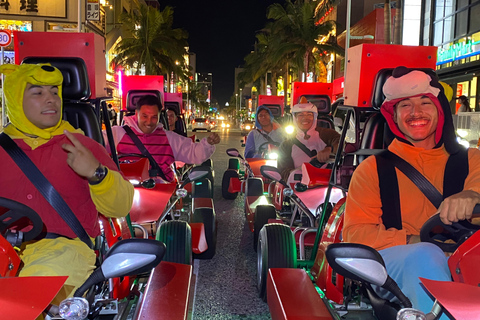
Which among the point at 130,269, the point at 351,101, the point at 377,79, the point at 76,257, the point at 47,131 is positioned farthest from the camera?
the point at 351,101

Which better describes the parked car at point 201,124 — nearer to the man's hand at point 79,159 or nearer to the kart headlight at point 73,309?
the man's hand at point 79,159

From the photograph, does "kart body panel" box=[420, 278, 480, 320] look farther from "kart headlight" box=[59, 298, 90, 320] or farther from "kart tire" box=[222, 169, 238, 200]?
"kart tire" box=[222, 169, 238, 200]

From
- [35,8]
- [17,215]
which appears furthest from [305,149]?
[35,8]

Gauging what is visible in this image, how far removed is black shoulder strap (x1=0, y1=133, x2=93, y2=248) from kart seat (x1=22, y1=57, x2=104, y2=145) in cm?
74

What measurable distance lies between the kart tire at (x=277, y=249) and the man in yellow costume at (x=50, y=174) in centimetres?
153

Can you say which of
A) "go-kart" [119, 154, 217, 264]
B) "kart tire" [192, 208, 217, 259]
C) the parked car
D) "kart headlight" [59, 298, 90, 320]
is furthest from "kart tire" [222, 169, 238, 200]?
the parked car

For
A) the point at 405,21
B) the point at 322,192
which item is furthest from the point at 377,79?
the point at 405,21

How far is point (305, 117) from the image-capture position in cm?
658

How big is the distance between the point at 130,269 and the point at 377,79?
2.38m

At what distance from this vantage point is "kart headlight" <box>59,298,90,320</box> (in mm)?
1681

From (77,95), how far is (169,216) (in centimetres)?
229

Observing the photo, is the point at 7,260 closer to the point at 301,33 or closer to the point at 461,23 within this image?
the point at 461,23

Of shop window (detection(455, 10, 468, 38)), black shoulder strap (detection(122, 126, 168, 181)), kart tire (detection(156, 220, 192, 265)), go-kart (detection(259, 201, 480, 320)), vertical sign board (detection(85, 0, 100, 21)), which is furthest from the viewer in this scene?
shop window (detection(455, 10, 468, 38))

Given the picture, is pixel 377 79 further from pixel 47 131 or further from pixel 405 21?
pixel 405 21
